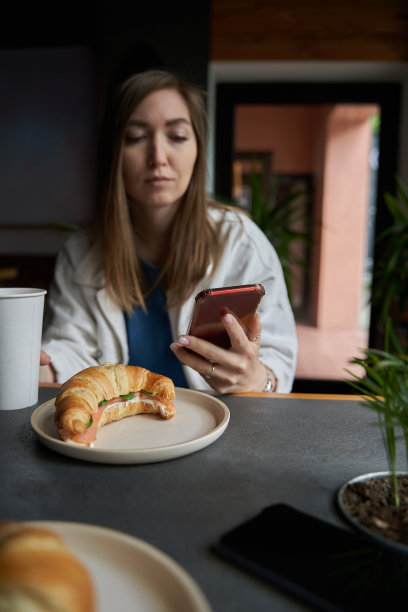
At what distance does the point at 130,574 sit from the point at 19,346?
56 centimetres

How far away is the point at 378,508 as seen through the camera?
0.55 metres

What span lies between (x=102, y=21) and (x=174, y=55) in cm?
52

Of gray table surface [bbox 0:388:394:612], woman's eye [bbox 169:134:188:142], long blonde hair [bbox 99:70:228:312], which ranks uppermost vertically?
woman's eye [bbox 169:134:188:142]

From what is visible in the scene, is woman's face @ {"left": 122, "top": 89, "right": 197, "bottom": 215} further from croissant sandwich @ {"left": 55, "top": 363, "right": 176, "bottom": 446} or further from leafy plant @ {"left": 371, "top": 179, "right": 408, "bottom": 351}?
leafy plant @ {"left": 371, "top": 179, "right": 408, "bottom": 351}

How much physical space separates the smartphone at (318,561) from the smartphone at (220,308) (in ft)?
1.38

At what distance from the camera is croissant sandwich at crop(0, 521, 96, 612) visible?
0.32 meters

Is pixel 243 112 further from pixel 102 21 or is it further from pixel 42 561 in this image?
pixel 42 561

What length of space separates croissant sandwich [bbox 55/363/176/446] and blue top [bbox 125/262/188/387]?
736 millimetres

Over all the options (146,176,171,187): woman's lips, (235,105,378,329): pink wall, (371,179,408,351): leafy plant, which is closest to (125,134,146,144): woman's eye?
(146,176,171,187): woman's lips

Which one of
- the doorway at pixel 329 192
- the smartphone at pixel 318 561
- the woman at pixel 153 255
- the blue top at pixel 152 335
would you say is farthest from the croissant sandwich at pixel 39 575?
the doorway at pixel 329 192

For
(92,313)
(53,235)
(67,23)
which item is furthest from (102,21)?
(92,313)

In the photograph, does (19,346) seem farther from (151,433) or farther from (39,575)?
(39,575)

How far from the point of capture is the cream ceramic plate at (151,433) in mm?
661

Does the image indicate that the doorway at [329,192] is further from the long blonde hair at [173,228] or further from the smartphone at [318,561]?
the smartphone at [318,561]
